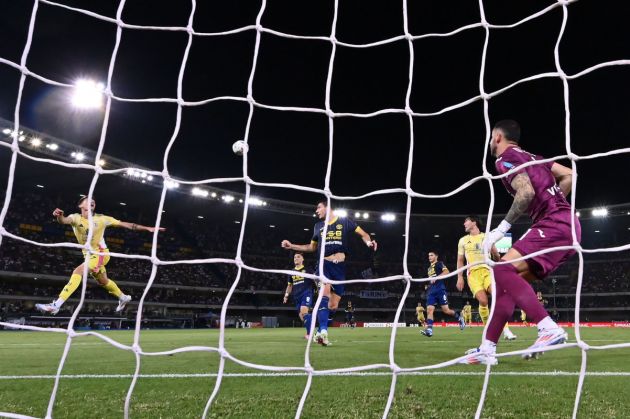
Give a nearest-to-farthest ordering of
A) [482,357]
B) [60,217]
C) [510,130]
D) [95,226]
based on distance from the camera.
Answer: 1. [482,357]
2. [510,130]
3. [60,217]
4. [95,226]

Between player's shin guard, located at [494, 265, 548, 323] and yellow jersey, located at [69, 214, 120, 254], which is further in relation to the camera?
yellow jersey, located at [69, 214, 120, 254]

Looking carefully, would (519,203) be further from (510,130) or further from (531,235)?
(510,130)

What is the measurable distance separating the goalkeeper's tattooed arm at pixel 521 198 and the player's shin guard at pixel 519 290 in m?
0.50

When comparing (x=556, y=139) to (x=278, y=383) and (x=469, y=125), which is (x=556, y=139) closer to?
(x=469, y=125)

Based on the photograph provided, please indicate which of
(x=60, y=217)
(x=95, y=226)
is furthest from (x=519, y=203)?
(x=95, y=226)

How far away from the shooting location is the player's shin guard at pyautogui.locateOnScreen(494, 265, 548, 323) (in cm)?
372

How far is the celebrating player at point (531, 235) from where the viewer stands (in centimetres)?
360

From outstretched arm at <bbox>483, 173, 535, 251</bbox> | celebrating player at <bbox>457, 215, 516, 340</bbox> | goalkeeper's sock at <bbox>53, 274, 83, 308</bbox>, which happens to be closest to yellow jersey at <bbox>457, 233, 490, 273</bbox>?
celebrating player at <bbox>457, 215, 516, 340</bbox>

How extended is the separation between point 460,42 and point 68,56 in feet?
57.2

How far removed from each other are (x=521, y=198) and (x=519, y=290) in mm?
758

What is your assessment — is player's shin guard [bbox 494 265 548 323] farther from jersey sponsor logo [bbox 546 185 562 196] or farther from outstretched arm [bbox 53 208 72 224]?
outstretched arm [bbox 53 208 72 224]

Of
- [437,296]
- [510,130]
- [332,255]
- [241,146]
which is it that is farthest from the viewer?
[437,296]

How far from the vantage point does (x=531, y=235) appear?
371 centimetres

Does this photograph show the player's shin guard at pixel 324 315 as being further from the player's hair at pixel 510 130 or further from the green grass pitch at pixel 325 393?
the player's hair at pixel 510 130
